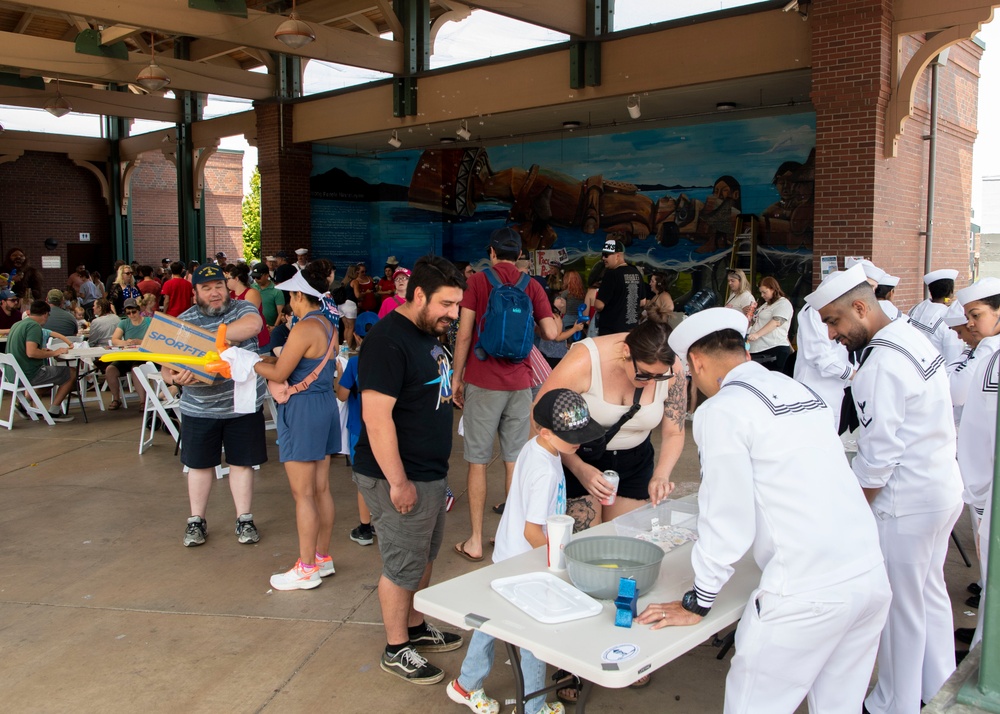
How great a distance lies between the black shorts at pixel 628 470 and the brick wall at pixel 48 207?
21591mm

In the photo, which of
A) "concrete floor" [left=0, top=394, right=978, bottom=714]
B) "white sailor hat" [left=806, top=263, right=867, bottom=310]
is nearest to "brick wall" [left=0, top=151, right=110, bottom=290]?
"concrete floor" [left=0, top=394, right=978, bottom=714]

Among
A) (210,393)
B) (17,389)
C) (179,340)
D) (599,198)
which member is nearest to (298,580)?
(210,393)

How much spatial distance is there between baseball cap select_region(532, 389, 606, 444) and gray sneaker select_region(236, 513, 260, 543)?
3.08m

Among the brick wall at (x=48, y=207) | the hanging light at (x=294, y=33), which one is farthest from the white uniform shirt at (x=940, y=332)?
the brick wall at (x=48, y=207)

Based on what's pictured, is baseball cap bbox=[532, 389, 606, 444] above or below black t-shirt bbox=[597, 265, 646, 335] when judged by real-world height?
below

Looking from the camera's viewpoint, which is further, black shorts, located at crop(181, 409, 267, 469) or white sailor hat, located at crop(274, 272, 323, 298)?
black shorts, located at crop(181, 409, 267, 469)

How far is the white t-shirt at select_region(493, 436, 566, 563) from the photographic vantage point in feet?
9.37

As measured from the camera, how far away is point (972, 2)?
7.78 m

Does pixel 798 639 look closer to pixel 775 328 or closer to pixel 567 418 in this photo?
pixel 567 418

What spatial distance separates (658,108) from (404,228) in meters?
6.60

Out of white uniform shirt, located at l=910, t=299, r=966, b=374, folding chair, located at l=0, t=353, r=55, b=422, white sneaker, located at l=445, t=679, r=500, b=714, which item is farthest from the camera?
folding chair, located at l=0, t=353, r=55, b=422

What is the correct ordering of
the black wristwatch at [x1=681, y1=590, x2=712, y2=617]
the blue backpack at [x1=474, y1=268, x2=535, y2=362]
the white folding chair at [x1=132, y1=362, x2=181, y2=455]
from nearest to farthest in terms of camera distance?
the black wristwatch at [x1=681, y1=590, x2=712, y2=617] → the blue backpack at [x1=474, y1=268, x2=535, y2=362] → the white folding chair at [x1=132, y1=362, x2=181, y2=455]

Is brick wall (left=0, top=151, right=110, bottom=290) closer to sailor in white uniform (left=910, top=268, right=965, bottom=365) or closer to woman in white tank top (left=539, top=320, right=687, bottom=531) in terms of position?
sailor in white uniform (left=910, top=268, right=965, bottom=365)

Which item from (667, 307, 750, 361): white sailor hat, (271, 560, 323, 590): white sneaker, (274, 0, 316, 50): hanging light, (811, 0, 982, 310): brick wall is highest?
(274, 0, 316, 50): hanging light
